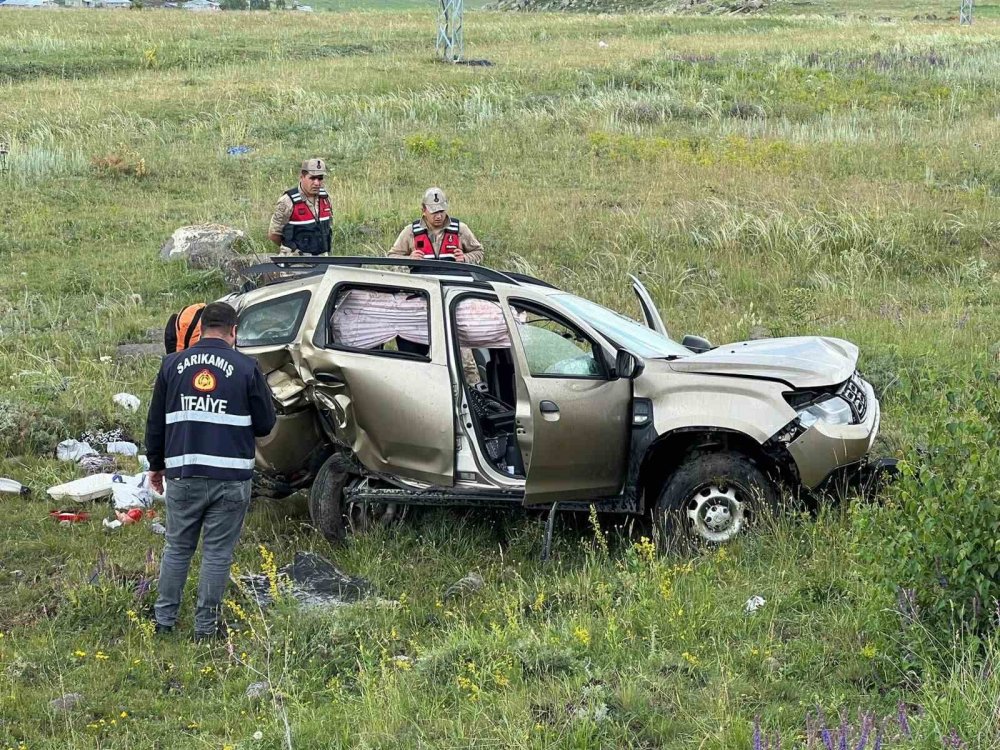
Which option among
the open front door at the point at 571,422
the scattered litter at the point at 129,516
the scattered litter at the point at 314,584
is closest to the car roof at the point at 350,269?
the open front door at the point at 571,422

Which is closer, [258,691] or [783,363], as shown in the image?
[258,691]

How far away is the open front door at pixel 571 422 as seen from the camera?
22.0 feet

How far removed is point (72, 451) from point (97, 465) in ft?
1.29

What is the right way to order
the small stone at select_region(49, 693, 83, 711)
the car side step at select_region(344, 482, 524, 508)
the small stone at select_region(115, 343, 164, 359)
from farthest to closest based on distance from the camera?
the small stone at select_region(115, 343, 164, 359) → the car side step at select_region(344, 482, 524, 508) → the small stone at select_region(49, 693, 83, 711)

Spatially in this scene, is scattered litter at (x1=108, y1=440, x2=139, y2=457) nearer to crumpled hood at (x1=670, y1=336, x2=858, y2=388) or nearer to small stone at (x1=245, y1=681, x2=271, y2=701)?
small stone at (x1=245, y1=681, x2=271, y2=701)

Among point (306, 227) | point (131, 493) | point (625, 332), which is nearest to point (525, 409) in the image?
point (625, 332)

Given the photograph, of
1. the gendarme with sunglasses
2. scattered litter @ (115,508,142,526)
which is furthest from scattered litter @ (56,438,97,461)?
the gendarme with sunglasses

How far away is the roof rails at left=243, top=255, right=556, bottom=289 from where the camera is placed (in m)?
7.41

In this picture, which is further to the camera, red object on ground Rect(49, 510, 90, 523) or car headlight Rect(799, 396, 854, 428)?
red object on ground Rect(49, 510, 90, 523)

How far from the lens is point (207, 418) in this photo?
19.7 ft

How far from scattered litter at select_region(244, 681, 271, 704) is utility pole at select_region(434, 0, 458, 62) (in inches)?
1090

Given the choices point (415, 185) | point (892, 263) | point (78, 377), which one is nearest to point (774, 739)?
point (78, 377)

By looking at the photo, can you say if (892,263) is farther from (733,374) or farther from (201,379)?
(201,379)

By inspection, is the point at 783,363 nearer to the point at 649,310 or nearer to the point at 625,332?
the point at 625,332
